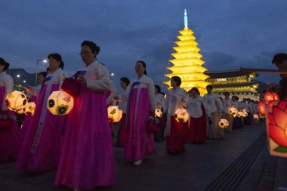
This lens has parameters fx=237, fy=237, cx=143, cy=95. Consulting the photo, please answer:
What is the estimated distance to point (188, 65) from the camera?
115 ft

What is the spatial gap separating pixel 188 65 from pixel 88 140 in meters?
33.1

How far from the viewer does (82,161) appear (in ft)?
9.68

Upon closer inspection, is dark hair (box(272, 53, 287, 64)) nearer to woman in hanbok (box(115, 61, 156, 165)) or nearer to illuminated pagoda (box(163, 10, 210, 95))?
woman in hanbok (box(115, 61, 156, 165))

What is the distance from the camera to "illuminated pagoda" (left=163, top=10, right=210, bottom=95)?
3378cm

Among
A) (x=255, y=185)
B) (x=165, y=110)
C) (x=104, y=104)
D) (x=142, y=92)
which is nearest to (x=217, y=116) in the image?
(x=165, y=110)

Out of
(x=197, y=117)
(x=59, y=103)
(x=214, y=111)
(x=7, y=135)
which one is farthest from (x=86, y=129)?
(x=214, y=111)

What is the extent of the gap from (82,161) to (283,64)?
286 centimetres

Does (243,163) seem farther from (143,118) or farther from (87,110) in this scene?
(87,110)

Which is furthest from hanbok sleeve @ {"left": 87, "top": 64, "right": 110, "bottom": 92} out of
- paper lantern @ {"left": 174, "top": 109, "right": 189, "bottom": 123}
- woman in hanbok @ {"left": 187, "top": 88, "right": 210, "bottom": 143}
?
woman in hanbok @ {"left": 187, "top": 88, "right": 210, "bottom": 143}

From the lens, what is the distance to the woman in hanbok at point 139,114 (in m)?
4.77

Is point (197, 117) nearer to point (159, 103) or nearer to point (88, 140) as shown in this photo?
point (159, 103)

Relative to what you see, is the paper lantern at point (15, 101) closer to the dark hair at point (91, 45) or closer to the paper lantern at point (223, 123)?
the dark hair at point (91, 45)

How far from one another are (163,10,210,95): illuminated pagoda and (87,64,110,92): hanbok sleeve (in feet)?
101

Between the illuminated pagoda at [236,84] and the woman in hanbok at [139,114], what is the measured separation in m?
40.5
